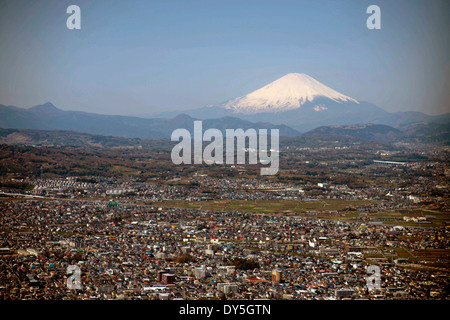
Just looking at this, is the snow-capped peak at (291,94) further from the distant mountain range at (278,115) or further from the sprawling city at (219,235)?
the sprawling city at (219,235)

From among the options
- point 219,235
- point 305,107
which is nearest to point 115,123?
point 305,107

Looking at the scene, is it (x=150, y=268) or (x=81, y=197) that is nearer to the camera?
(x=150, y=268)

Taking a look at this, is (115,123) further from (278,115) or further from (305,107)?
(305,107)

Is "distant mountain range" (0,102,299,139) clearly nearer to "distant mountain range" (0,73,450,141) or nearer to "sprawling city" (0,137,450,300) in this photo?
"distant mountain range" (0,73,450,141)

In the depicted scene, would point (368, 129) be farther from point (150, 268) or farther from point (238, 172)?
point (150, 268)

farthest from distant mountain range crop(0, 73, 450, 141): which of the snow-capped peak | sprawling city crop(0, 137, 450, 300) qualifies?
sprawling city crop(0, 137, 450, 300)
